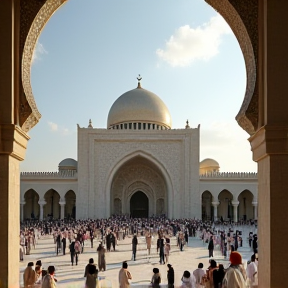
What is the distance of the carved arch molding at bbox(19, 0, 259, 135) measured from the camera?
13.1 ft

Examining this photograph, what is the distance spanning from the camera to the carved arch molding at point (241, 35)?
4008 millimetres

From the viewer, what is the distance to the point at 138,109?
28.7m

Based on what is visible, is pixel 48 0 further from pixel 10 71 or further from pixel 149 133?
pixel 149 133

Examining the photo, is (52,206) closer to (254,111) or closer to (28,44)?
(28,44)

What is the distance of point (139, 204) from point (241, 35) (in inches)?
1070

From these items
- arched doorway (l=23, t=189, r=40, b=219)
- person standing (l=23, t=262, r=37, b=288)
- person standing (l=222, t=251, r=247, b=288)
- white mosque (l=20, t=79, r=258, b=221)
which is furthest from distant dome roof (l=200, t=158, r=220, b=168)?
person standing (l=222, t=251, r=247, b=288)

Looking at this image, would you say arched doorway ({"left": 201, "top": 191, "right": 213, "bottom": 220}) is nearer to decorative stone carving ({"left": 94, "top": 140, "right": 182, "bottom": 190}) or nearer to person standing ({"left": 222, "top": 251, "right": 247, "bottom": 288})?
decorative stone carving ({"left": 94, "top": 140, "right": 182, "bottom": 190})

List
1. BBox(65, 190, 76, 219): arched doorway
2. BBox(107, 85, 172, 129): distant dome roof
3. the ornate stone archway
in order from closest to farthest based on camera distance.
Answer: BBox(107, 85, 172, 129): distant dome roof, the ornate stone archway, BBox(65, 190, 76, 219): arched doorway

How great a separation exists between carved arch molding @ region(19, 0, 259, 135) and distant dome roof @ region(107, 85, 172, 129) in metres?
24.3

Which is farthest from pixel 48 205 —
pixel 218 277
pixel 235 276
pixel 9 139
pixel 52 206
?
pixel 235 276

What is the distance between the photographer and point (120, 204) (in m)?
29.5

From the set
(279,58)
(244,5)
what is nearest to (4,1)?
(244,5)

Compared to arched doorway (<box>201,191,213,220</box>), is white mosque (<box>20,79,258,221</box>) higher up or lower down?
higher up

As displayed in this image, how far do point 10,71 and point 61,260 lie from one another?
27.8 feet
